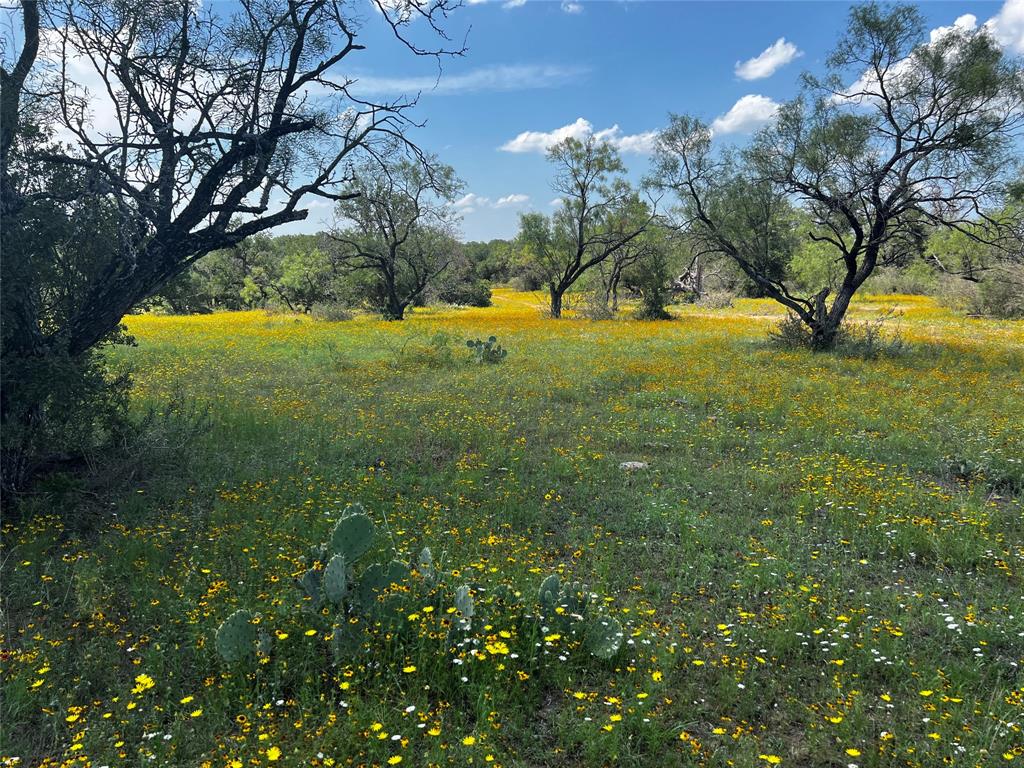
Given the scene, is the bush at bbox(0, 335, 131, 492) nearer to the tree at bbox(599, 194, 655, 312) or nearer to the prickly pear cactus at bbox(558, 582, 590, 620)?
the prickly pear cactus at bbox(558, 582, 590, 620)

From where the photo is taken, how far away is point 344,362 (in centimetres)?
1495

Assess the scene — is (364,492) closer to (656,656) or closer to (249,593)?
(249,593)

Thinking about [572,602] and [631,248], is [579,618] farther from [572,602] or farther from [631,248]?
[631,248]

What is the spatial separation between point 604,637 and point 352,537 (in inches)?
70.6

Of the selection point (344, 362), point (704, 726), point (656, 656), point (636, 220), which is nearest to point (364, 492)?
point (656, 656)

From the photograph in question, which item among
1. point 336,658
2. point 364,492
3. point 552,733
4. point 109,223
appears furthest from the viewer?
point 364,492

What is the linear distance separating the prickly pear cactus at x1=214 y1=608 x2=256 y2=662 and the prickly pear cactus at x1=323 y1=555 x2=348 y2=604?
485 mm

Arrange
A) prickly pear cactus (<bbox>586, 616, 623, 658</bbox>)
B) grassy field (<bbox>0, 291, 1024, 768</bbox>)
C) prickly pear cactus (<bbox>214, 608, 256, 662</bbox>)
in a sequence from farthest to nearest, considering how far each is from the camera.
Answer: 1. prickly pear cactus (<bbox>586, 616, 623, 658</bbox>)
2. prickly pear cactus (<bbox>214, 608, 256, 662</bbox>)
3. grassy field (<bbox>0, 291, 1024, 768</bbox>)

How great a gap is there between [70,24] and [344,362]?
9574 millimetres

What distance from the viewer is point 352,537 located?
3.89m

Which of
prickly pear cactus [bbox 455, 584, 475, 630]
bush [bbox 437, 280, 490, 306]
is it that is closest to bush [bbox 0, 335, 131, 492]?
prickly pear cactus [bbox 455, 584, 475, 630]

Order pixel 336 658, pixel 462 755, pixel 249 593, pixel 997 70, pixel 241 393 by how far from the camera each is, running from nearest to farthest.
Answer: pixel 462 755 < pixel 336 658 < pixel 249 593 < pixel 241 393 < pixel 997 70

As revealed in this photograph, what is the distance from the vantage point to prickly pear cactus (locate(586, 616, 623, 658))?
141 inches

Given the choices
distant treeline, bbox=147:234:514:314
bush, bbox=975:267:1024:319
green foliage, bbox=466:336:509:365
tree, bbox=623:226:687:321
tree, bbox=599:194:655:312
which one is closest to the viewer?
green foliage, bbox=466:336:509:365
